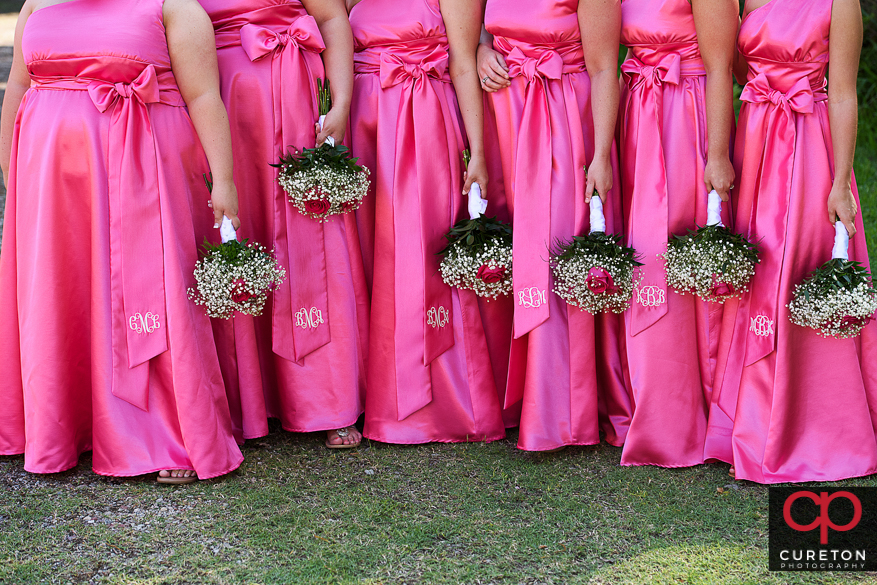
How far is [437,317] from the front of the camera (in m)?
3.89

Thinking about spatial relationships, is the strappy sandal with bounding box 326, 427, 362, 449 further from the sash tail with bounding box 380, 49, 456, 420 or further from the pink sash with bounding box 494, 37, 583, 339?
the pink sash with bounding box 494, 37, 583, 339

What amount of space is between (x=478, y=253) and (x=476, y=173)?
37cm

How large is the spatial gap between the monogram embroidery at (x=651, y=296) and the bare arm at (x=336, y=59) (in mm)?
1494

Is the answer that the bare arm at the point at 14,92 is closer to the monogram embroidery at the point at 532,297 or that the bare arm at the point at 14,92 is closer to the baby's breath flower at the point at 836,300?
the monogram embroidery at the point at 532,297

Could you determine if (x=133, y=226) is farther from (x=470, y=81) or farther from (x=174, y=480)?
(x=470, y=81)

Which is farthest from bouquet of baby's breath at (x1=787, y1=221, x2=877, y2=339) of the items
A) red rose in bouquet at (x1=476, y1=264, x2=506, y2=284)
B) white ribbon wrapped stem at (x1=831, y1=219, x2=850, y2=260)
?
red rose in bouquet at (x1=476, y1=264, x2=506, y2=284)

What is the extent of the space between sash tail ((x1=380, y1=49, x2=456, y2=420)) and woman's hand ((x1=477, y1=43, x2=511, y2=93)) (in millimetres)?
174

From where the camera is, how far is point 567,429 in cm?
380

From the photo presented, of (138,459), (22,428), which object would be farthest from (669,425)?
(22,428)

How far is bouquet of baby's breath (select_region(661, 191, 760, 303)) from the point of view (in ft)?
11.0

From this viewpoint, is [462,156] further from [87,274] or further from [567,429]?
[87,274]

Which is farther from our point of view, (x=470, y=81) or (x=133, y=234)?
(x=470, y=81)

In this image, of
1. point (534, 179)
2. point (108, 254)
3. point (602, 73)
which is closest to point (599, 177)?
point (534, 179)

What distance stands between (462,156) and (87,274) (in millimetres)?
1727
